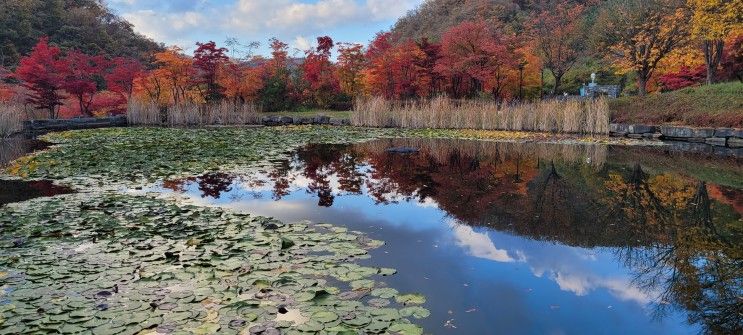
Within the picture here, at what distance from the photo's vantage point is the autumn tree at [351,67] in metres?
23.1

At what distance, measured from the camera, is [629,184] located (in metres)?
7.33

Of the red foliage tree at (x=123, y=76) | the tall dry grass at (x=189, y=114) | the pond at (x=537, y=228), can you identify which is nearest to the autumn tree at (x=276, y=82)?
the tall dry grass at (x=189, y=114)

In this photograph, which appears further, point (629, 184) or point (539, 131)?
point (539, 131)

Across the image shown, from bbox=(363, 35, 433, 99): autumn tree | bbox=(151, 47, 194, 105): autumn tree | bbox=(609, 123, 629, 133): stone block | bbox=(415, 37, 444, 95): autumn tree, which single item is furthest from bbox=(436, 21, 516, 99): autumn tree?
bbox=(151, 47, 194, 105): autumn tree

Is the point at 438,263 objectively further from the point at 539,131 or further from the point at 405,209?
the point at 539,131

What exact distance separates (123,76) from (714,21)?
2227 centimetres

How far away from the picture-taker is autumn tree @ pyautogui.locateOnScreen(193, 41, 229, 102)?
20984 millimetres

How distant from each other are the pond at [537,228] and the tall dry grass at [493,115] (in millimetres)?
5235

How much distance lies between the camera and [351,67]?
2370 cm

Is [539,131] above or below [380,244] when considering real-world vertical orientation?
above

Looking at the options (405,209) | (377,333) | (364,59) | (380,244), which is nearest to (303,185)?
(405,209)

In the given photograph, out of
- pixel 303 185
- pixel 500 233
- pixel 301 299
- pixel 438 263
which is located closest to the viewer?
pixel 301 299

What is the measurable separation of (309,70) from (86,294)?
862 inches

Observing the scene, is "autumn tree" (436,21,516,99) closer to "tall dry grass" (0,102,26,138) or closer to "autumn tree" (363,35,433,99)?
"autumn tree" (363,35,433,99)
